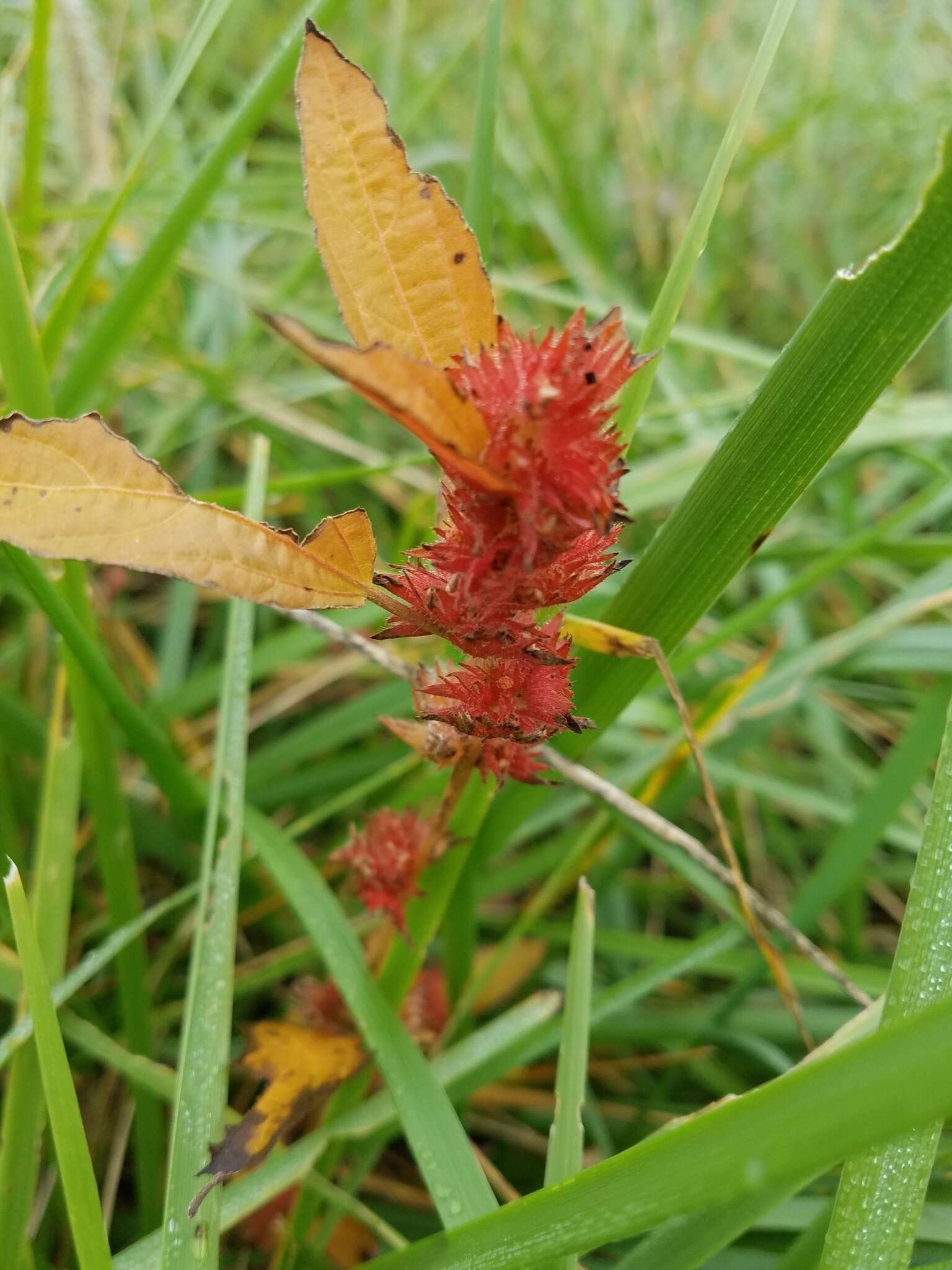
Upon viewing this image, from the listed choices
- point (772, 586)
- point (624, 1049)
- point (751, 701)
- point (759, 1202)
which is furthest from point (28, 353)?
point (772, 586)

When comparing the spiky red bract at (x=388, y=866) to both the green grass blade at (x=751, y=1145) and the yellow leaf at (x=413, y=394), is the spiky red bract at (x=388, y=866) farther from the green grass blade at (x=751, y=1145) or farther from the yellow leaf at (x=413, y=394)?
the yellow leaf at (x=413, y=394)

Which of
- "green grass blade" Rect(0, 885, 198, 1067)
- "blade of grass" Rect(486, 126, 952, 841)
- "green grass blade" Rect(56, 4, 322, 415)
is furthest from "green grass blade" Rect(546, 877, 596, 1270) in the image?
"green grass blade" Rect(56, 4, 322, 415)

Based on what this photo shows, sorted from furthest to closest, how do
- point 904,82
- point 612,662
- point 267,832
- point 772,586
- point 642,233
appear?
point 904,82, point 642,233, point 772,586, point 267,832, point 612,662

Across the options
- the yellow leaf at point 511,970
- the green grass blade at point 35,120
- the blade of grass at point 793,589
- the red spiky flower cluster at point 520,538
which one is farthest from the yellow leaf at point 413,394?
the yellow leaf at point 511,970

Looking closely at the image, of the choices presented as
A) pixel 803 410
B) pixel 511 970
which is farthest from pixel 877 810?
pixel 803 410

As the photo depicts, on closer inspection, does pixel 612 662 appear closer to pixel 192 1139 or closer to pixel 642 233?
pixel 192 1139

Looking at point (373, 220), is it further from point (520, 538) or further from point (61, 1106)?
point (61, 1106)
